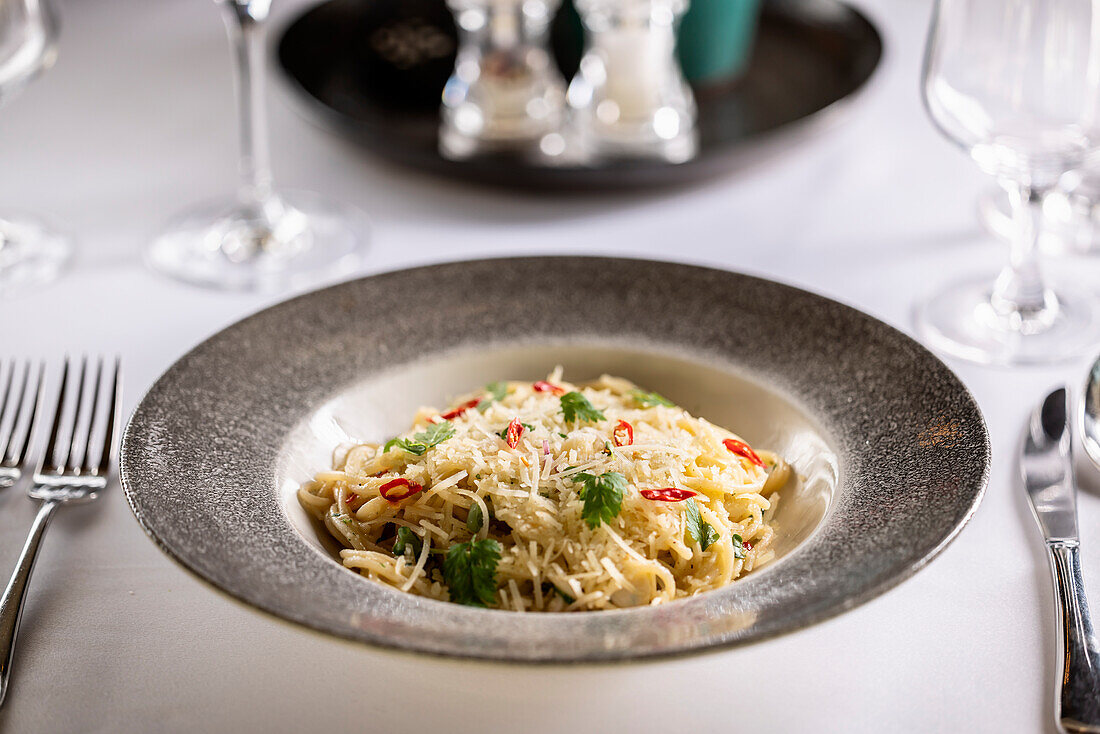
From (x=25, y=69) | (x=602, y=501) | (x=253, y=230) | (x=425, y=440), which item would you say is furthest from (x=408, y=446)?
(x=25, y=69)

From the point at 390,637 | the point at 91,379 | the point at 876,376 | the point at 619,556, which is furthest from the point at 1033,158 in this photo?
the point at 91,379

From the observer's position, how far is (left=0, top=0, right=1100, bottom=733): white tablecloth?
1038 millimetres

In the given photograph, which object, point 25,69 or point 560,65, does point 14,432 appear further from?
point 560,65

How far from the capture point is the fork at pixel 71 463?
1.19m

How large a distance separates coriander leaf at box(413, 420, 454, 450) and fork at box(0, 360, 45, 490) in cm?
48

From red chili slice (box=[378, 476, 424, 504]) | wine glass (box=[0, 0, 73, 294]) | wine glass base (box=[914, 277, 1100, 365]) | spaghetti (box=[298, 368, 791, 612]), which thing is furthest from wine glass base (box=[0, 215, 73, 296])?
wine glass base (box=[914, 277, 1100, 365])

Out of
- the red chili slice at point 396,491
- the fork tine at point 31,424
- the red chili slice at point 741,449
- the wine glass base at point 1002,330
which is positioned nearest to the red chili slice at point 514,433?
the red chili slice at point 396,491

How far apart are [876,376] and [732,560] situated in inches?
12.3

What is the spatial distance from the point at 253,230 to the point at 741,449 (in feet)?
3.53

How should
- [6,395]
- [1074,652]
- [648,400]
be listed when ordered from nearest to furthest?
[1074,652]
[648,400]
[6,395]

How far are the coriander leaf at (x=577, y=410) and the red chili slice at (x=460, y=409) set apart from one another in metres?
0.13

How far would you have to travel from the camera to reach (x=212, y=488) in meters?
1.11

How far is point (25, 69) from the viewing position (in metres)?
1.80

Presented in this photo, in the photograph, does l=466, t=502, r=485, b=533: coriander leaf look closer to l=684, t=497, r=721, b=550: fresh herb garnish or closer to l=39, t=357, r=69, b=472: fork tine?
l=684, t=497, r=721, b=550: fresh herb garnish
